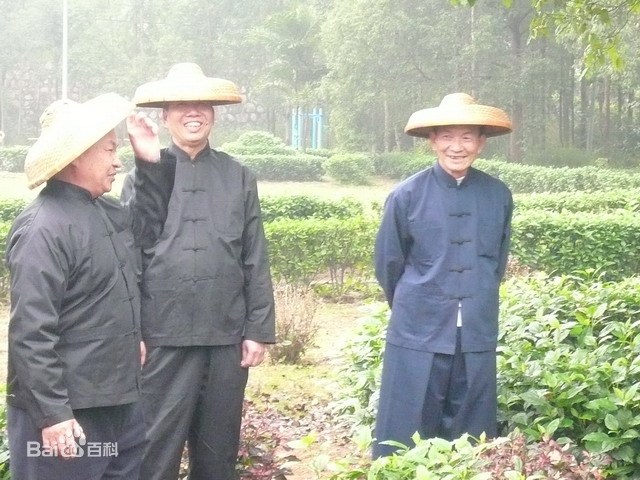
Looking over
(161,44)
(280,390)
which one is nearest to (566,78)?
(161,44)

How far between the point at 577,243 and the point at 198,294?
23.1 ft

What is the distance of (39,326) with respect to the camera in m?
2.51

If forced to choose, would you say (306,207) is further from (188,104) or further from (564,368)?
(188,104)

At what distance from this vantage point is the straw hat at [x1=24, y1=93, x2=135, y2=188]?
267 centimetres

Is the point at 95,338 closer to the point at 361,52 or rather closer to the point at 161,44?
the point at 361,52

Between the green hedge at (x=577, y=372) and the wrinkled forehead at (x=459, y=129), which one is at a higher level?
the wrinkled forehead at (x=459, y=129)

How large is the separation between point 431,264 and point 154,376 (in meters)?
1.09

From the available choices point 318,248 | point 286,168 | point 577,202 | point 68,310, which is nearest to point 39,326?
point 68,310

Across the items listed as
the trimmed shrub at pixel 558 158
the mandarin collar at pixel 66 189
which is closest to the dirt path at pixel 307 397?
the mandarin collar at pixel 66 189

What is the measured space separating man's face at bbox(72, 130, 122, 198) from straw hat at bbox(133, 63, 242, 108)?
632 millimetres

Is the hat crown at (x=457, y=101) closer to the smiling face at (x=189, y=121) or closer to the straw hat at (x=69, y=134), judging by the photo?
the smiling face at (x=189, y=121)

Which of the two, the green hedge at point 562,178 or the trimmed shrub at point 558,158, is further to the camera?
the trimmed shrub at point 558,158

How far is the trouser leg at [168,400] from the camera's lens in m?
3.38

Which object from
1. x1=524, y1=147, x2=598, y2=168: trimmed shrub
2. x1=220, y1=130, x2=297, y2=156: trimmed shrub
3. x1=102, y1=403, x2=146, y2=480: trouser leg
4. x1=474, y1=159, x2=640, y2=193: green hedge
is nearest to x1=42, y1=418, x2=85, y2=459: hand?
x1=102, y1=403, x2=146, y2=480: trouser leg
